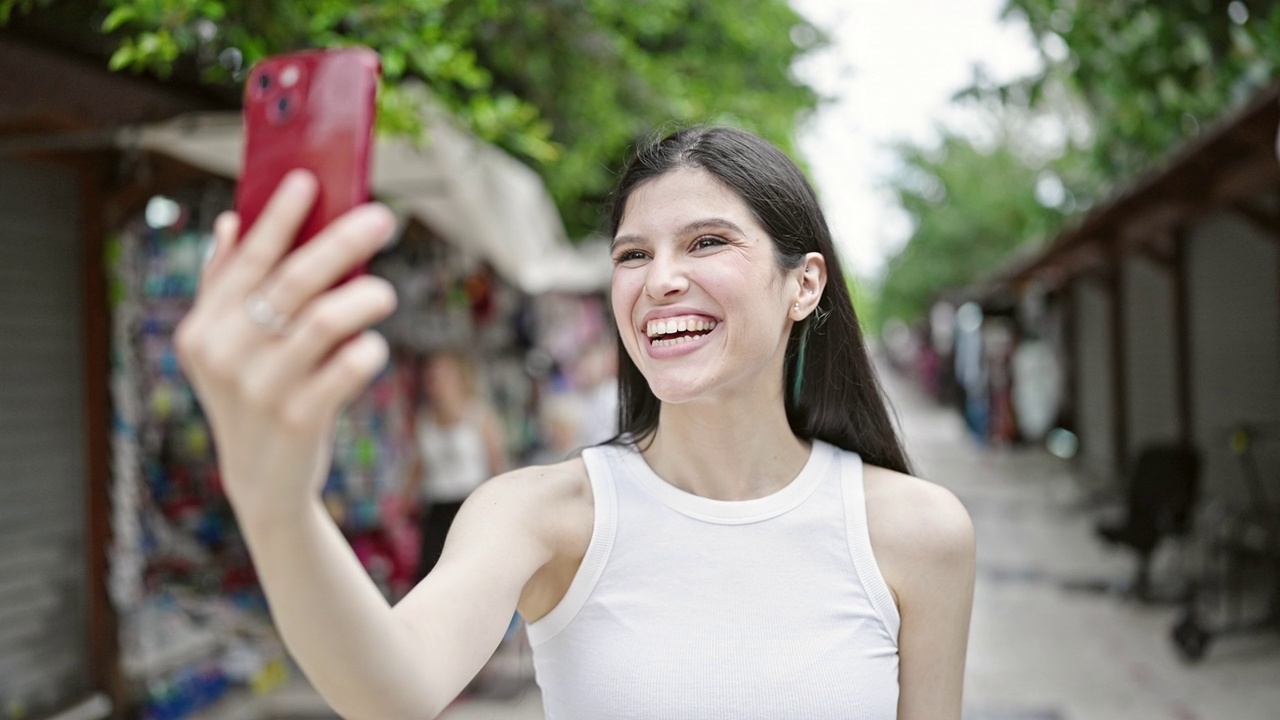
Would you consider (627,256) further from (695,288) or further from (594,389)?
(594,389)

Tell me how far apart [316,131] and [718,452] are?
1097mm

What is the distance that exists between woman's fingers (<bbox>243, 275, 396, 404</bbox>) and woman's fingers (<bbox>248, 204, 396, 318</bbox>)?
0.01 metres

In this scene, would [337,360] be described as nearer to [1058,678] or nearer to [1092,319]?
[1058,678]

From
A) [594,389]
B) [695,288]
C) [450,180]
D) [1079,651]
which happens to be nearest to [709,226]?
[695,288]

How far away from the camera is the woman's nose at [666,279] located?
162 centimetres

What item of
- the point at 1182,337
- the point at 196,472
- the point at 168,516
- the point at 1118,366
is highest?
the point at 1182,337

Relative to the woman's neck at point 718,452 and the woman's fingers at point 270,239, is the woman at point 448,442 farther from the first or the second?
the woman's fingers at point 270,239

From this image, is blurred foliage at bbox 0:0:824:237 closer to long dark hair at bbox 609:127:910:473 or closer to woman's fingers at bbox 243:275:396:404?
long dark hair at bbox 609:127:910:473

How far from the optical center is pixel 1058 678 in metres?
6.25

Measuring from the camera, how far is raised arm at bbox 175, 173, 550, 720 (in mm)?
821

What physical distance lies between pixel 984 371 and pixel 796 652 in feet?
69.0

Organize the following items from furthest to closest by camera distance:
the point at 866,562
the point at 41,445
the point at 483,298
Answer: the point at 483,298, the point at 41,445, the point at 866,562

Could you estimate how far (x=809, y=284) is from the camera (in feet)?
6.21

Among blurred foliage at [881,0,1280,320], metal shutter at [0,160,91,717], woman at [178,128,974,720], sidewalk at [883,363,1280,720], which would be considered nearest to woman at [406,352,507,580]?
metal shutter at [0,160,91,717]
